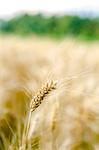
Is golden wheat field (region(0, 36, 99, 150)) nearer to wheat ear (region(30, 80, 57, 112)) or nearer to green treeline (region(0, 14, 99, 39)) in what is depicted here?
wheat ear (region(30, 80, 57, 112))

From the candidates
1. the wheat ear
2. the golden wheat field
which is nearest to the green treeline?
the golden wheat field

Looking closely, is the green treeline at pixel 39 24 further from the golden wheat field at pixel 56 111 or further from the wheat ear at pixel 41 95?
the wheat ear at pixel 41 95

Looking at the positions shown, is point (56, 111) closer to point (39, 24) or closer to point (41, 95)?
point (41, 95)

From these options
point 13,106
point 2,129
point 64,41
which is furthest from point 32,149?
point 64,41

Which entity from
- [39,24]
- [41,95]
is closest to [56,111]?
[41,95]

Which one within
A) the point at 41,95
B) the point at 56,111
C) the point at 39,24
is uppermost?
the point at 41,95

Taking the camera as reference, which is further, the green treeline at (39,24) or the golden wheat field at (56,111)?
the green treeline at (39,24)

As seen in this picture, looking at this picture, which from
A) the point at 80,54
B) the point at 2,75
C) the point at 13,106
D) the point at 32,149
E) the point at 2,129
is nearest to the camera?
the point at 32,149

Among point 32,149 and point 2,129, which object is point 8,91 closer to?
point 2,129

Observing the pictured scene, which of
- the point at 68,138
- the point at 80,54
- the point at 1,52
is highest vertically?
the point at 68,138

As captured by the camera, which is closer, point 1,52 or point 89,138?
point 89,138

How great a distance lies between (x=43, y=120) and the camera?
72.4 inches

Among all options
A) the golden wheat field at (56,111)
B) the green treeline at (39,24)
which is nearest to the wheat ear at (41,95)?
the golden wheat field at (56,111)

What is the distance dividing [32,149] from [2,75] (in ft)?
3.52
